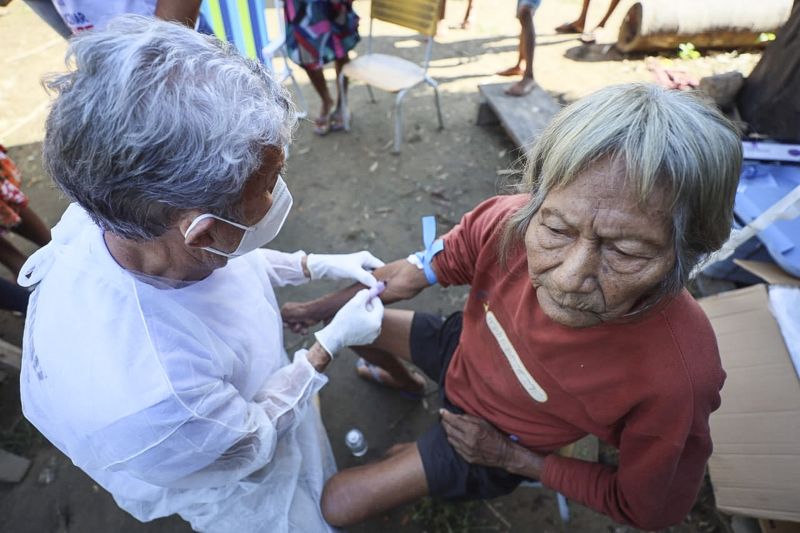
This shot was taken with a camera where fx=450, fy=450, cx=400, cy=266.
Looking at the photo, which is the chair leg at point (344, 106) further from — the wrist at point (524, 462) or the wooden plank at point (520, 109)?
the wrist at point (524, 462)

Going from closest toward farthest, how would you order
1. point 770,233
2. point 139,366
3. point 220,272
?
point 139,366
point 220,272
point 770,233

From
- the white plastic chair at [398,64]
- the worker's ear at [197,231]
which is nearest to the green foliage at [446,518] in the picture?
the worker's ear at [197,231]

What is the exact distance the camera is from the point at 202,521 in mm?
1768

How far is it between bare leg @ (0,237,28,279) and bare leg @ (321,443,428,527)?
3.05 m

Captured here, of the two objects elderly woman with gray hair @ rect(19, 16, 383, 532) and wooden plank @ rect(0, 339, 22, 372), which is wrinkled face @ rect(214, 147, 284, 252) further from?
wooden plank @ rect(0, 339, 22, 372)

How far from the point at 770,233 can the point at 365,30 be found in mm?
5749

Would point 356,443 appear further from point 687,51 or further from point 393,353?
point 687,51

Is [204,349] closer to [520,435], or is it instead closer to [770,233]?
[520,435]

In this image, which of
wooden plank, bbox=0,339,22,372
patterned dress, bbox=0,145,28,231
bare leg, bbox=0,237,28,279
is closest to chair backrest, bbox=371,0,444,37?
patterned dress, bbox=0,145,28,231

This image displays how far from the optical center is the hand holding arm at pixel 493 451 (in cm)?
185


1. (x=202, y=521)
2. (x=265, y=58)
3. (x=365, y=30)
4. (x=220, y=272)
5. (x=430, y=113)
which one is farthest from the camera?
(x=365, y=30)

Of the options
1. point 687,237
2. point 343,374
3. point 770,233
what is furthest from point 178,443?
point 770,233

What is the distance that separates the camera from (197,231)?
125 centimetres

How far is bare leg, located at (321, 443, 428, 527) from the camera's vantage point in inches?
75.2
